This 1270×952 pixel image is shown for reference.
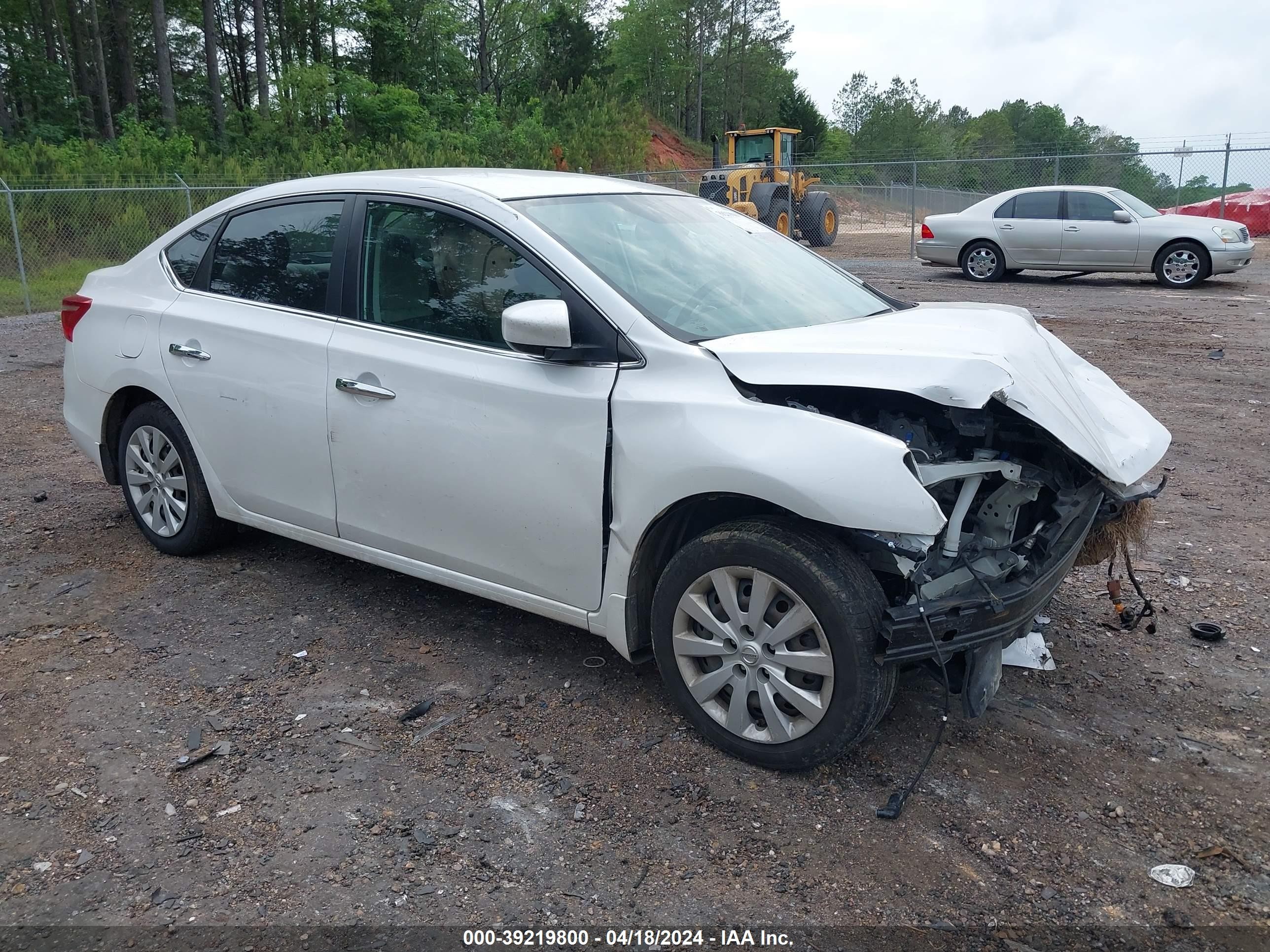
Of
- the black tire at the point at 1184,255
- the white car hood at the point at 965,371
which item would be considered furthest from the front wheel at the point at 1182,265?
the white car hood at the point at 965,371

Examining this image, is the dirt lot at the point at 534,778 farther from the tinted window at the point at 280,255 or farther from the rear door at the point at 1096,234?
the rear door at the point at 1096,234

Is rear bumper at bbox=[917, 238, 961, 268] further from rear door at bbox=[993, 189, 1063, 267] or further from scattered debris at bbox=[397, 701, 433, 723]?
scattered debris at bbox=[397, 701, 433, 723]

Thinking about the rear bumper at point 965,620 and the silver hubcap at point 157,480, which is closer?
the rear bumper at point 965,620

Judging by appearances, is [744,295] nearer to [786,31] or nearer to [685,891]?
[685,891]

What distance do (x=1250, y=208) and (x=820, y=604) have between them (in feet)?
83.8

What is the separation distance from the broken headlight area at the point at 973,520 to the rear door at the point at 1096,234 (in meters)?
14.1

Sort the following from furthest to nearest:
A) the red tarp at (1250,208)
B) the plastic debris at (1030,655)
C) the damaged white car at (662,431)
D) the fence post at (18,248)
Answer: the red tarp at (1250,208)
the fence post at (18,248)
the plastic debris at (1030,655)
the damaged white car at (662,431)

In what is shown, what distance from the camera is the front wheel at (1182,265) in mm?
15539

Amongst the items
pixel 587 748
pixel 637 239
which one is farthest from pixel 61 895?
pixel 637 239

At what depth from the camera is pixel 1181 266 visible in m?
15.7

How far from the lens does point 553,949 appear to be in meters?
2.50

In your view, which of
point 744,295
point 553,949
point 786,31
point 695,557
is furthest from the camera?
point 786,31

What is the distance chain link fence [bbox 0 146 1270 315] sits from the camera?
16.3 m

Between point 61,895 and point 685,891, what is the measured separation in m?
1.61
